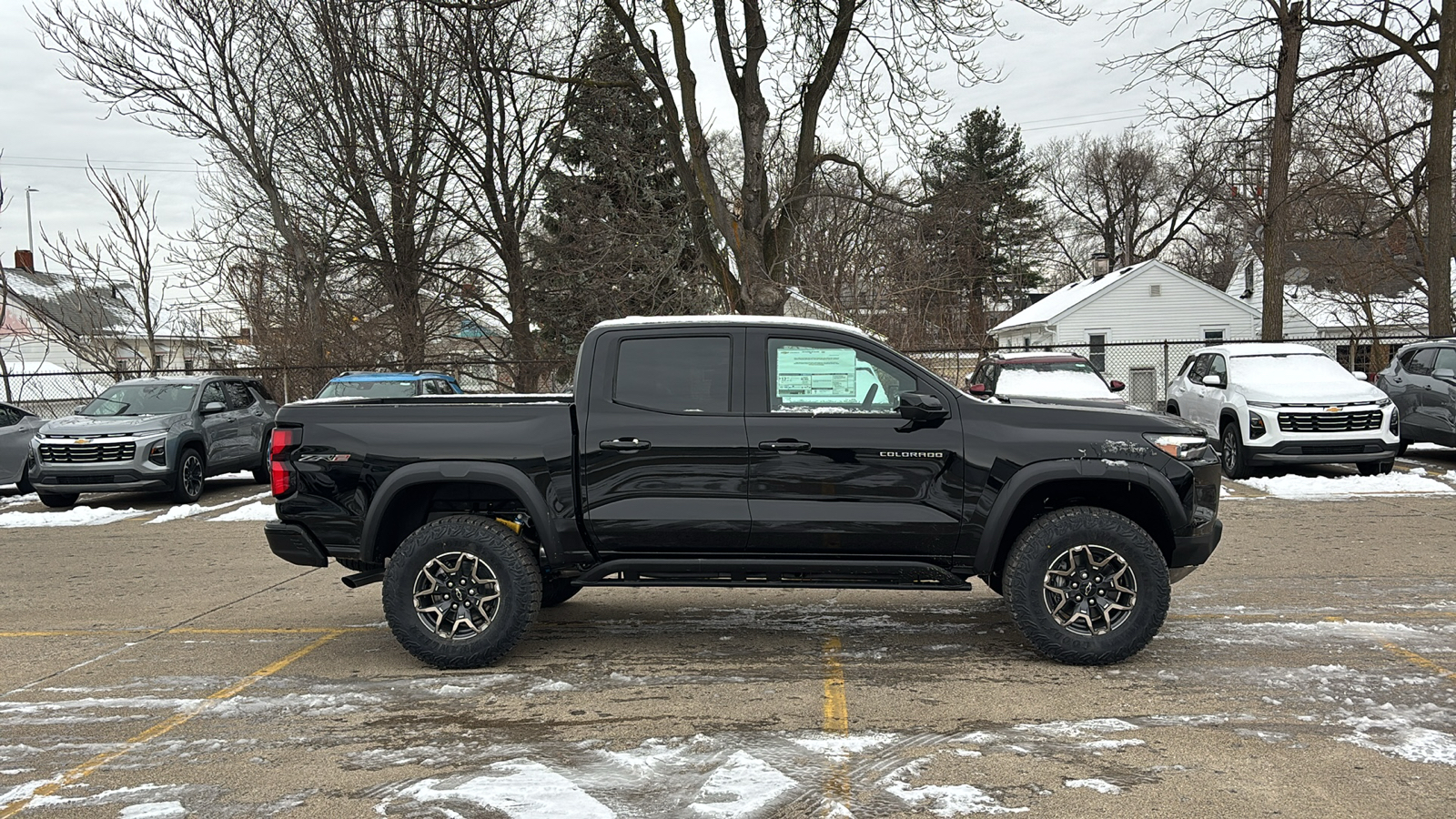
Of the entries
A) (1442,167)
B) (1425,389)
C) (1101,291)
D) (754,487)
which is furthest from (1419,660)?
(1101,291)

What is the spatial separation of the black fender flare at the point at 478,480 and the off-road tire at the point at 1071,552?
2460 millimetres

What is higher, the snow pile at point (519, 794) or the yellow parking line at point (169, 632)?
the yellow parking line at point (169, 632)

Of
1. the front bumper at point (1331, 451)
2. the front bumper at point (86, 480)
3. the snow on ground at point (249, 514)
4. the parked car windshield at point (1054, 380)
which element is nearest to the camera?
the snow on ground at point (249, 514)

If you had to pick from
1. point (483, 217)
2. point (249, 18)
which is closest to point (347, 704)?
point (249, 18)

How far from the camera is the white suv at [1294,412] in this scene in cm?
1286

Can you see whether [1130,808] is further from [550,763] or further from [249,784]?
[249,784]

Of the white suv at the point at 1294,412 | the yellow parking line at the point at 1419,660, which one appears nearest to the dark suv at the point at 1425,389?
the white suv at the point at 1294,412

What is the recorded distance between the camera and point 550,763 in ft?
13.8

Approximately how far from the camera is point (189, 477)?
45.8 ft

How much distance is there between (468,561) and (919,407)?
2.56 m

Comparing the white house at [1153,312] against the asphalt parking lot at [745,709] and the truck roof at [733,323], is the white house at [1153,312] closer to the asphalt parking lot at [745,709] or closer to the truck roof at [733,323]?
the asphalt parking lot at [745,709]

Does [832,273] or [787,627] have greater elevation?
[832,273]

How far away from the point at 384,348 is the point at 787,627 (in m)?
18.9

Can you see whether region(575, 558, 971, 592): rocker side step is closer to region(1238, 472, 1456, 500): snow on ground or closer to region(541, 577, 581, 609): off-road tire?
region(541, 577, 581, 609): off-road tire
